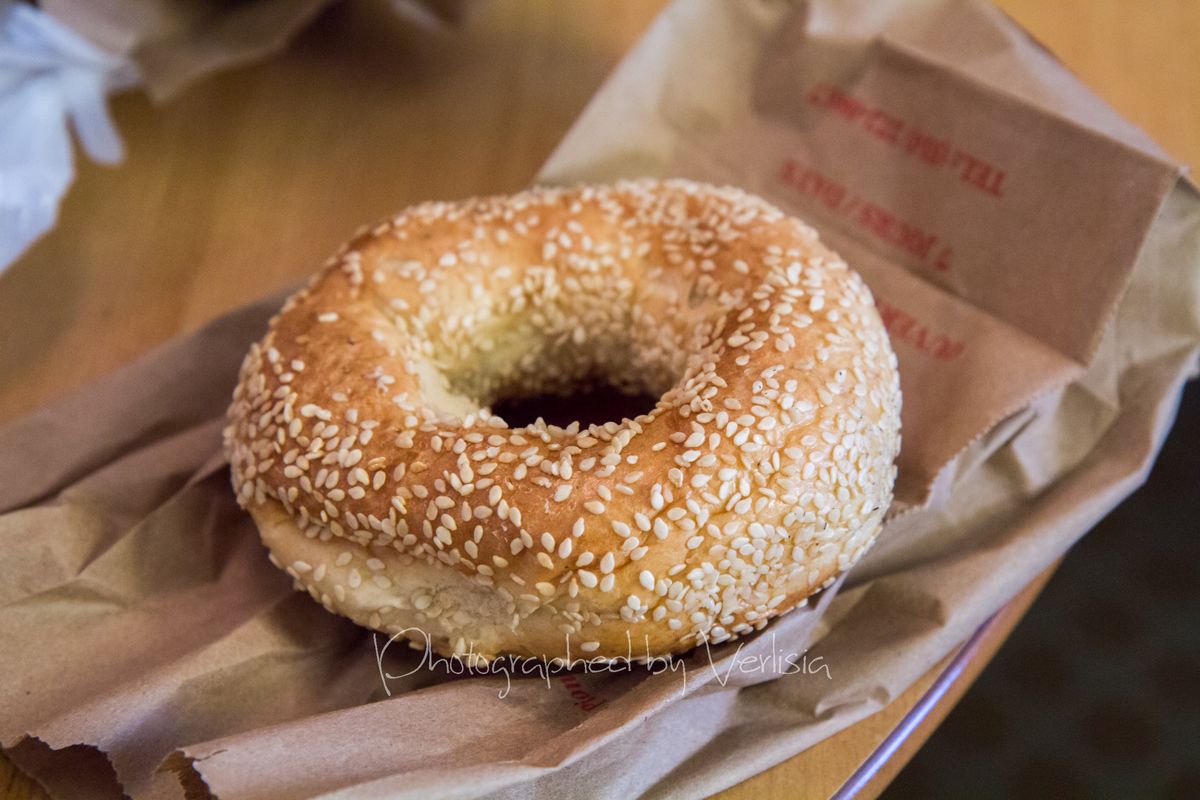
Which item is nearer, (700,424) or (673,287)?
(700,424)

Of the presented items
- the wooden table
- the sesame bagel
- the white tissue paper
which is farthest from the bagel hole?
the white tissue paper

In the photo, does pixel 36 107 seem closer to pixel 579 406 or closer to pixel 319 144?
pixel 319 144

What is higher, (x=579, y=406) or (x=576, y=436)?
(x=576, y=436)

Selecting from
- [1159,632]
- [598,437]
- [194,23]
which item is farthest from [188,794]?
[1159,632]

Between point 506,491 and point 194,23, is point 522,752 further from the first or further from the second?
point 194,23

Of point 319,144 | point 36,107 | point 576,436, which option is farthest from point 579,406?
point 36,107
